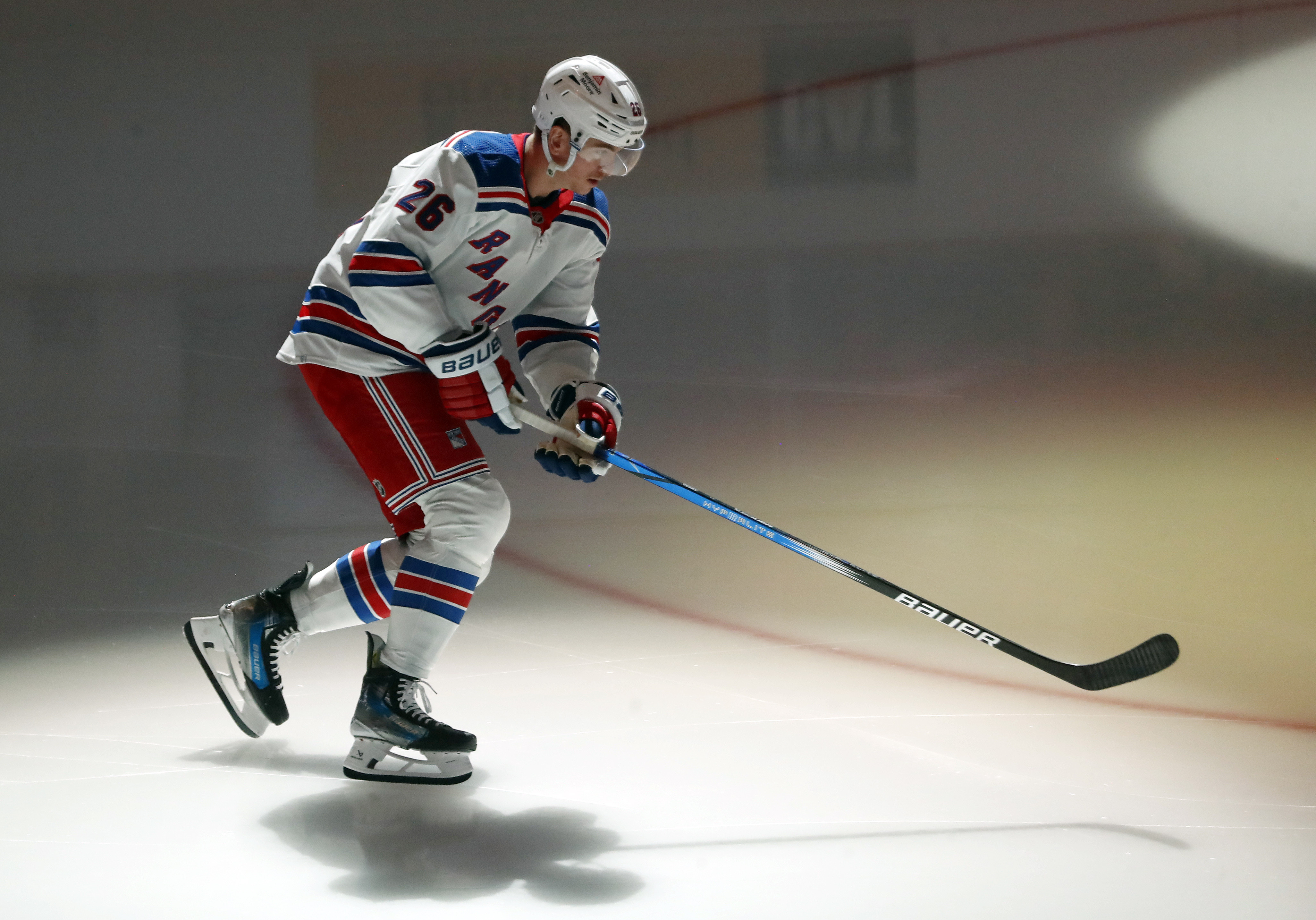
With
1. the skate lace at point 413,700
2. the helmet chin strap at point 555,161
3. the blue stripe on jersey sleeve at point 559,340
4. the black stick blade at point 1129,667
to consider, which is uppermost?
the helmet chin strap at point 555,161

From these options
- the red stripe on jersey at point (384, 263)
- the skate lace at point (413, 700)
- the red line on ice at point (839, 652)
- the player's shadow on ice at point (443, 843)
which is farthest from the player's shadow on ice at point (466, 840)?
the red stripe on jersey at point (384, 263)

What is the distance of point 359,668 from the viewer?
226 centimetres

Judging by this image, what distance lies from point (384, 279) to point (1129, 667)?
126cm

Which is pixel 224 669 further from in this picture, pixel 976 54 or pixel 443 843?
pixel 976 54

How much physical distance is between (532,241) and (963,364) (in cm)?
237

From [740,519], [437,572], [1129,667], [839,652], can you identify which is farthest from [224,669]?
[1129,667]

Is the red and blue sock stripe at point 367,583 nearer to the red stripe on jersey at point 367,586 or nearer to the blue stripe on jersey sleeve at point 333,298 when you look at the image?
the red stripe on jersey at point 367,586

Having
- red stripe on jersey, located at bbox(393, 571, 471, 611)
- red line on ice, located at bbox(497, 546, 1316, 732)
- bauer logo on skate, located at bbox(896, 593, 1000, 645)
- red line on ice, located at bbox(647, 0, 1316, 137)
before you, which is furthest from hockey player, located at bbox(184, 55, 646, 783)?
red line on ice, located at bbox(647, 0, 1316, 137)

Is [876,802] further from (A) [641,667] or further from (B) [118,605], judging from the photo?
(B) [118,605]

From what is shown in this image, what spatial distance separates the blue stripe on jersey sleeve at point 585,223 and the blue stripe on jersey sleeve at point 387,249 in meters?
0.27

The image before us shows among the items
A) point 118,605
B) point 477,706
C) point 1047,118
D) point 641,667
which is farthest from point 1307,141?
point 118,605

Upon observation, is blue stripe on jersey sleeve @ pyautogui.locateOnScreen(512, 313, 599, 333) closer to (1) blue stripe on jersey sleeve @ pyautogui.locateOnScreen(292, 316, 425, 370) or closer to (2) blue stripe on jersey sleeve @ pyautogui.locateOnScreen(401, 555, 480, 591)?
(1) blue stripe on jersey sleeve @ pyautogui.locateOnScreen(292, 316, 425, 370)

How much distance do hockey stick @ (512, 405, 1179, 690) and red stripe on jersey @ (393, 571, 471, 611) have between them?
28 cm

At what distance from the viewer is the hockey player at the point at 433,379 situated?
1.69m
